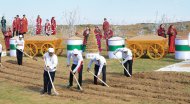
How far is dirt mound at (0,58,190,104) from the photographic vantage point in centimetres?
1273

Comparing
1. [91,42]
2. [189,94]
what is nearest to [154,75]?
[189,94]

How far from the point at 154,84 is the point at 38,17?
17.0 meters

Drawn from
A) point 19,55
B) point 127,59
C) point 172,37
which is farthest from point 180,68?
point 19,55

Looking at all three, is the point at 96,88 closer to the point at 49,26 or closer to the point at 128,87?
the point at 128,87

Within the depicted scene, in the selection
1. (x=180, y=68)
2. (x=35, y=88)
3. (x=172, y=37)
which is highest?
(x=172, y=37)

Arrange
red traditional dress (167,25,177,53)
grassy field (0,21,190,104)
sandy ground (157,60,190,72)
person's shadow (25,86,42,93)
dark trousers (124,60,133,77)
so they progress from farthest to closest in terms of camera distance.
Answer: red traditional dress (167,25,177,53) → sandy ground (157,60,190,72) → dark trousers (124,60,133,77) → person's shadow (25,86,42,93) → grassy field (0,21,190,104)

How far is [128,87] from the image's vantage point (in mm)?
14164

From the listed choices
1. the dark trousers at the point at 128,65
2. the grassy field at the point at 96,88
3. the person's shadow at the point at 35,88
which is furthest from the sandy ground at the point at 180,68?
the person's shadow at the point at 35,88

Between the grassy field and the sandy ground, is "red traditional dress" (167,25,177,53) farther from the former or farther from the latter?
the grassy field

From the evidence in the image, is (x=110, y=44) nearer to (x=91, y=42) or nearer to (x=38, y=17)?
(x=91, y=42)

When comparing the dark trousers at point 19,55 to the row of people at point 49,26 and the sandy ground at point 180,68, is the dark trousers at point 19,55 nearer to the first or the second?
the sandy ground at point 180,68

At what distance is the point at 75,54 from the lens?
13.9 m

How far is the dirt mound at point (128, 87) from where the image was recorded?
1273 centimetres

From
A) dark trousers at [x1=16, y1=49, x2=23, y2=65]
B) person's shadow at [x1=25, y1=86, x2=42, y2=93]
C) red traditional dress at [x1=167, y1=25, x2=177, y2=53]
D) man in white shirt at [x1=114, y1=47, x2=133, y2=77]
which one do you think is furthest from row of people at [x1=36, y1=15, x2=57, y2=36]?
person's shadow at [x1=25, y1=86, x2=42, y2=93]
